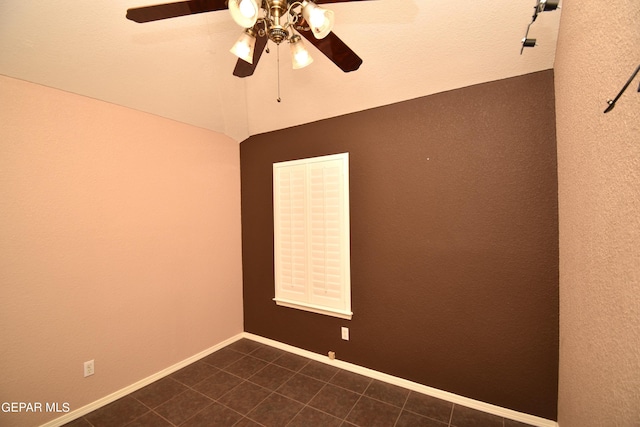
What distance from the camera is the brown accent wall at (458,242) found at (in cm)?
166

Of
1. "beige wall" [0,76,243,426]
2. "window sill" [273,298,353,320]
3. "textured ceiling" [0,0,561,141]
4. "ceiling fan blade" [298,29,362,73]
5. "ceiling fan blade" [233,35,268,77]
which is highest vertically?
"textured ceiling" [0,0,561,141]

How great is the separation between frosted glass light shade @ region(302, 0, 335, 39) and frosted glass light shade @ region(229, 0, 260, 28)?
0.19 metres

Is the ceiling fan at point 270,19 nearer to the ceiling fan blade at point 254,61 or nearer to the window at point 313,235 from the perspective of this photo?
the ceiling fan blade at point 254,61

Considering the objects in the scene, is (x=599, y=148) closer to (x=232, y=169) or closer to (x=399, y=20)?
(x=399, y=20)

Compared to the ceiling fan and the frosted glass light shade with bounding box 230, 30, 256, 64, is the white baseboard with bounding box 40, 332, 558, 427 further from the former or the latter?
the frosted glass light shade with bounding box 230, 30, 256, 64

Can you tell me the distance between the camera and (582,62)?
1005 mm

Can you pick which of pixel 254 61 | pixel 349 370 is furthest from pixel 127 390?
pixel 254 61

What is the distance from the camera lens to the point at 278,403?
1.94 meters

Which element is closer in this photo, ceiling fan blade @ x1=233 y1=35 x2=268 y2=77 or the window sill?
ceiling fan blade @ x1=233 y1=35 x2=268 y2=77

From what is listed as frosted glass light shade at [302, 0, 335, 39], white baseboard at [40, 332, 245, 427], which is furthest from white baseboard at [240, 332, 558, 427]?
frosted glass light shade at [302, 0, 335, 39]

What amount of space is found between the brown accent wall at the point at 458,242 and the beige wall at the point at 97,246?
136 centimetres

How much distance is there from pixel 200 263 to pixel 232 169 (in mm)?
1153

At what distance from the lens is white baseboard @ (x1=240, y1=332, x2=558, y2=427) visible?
167 centimetres

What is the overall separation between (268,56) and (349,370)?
2834mm
